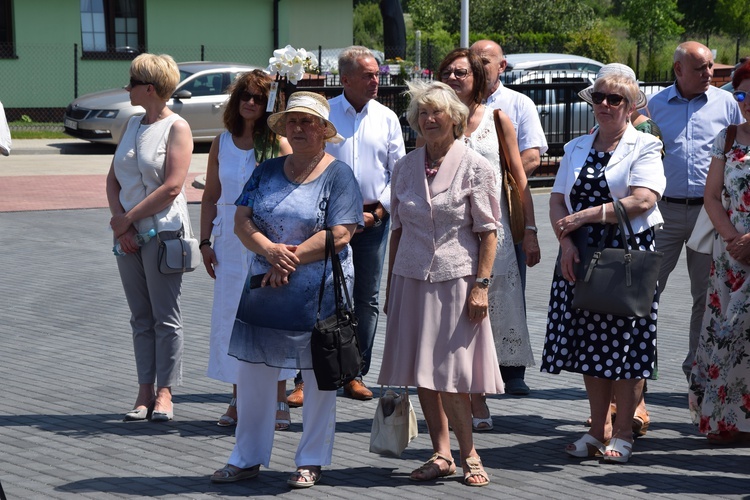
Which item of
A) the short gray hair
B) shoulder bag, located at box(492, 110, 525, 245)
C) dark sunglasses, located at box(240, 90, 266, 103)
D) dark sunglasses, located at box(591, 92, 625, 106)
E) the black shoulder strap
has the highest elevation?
the short gray hair

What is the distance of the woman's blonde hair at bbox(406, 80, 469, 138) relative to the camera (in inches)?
211

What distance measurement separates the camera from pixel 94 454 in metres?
5.82

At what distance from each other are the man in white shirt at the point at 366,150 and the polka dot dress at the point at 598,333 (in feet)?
4.51

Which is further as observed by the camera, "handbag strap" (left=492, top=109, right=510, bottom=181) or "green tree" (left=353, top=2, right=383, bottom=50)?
"green tree" (left=353, top=2, right=383, bottom=50)

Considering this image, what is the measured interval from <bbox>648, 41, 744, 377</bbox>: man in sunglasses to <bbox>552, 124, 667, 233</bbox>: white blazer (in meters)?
1.19

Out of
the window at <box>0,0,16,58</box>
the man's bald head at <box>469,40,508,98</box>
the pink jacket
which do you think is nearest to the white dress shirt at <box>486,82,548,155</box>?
the man's bald head at <box>469,40,508,98</box>

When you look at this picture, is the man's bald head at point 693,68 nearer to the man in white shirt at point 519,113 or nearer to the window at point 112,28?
the man in white shirt at point 519,113

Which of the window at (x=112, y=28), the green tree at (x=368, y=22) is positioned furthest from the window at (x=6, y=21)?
the green tree at (x=368, y=22)

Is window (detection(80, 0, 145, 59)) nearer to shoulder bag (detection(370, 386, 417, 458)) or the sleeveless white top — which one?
the sleeveless white top

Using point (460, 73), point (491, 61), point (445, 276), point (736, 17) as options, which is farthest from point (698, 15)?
point (445, 276)

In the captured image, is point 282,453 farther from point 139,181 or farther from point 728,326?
point 728,326

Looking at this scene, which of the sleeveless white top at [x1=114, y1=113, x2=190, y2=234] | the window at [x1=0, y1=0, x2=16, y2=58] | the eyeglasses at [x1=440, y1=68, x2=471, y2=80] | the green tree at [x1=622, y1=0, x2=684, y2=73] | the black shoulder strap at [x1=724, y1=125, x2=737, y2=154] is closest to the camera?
the black shoulder strap at [x1=724, y1=125, x2=737, y2=154]

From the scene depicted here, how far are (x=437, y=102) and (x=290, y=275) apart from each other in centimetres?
105

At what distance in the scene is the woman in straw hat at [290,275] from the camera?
5270 mm
